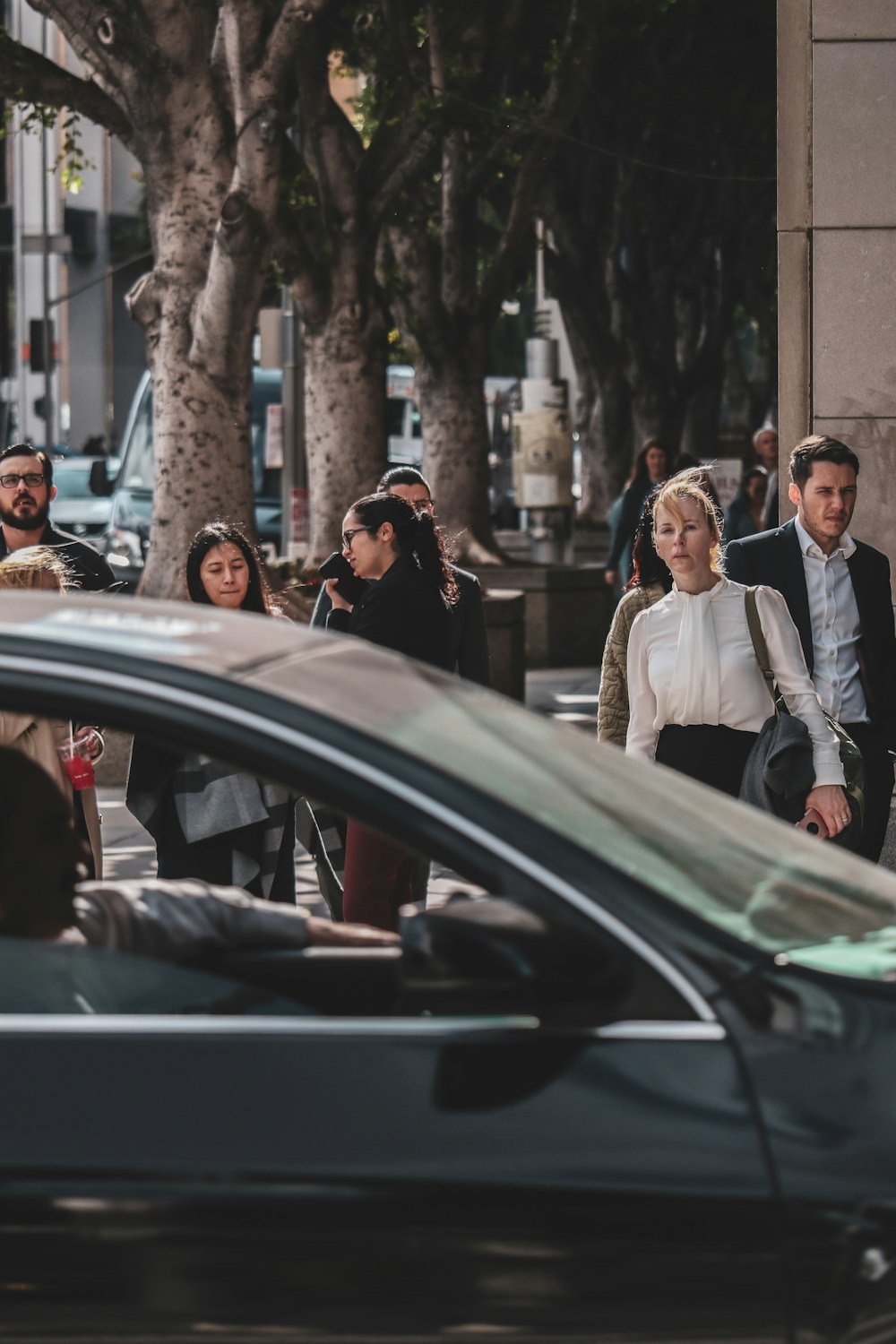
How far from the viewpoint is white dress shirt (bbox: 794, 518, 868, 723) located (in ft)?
20.8

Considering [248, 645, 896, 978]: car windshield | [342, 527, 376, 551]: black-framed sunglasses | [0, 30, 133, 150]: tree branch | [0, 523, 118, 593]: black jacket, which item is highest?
[0, 30, 133, 150]: tree branch

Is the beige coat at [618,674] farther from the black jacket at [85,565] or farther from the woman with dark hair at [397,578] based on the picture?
the black jacket at [85,565]

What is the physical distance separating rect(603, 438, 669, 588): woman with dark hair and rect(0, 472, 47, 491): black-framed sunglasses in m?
6.46

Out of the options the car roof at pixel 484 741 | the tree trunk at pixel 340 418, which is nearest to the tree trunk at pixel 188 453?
the tree trunk at pixel 340 418

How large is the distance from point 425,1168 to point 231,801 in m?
3.42

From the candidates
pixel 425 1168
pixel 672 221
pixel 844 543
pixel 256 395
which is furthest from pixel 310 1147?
pixel 672 221

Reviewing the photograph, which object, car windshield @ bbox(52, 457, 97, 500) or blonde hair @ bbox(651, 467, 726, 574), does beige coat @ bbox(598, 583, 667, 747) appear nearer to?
blonde hair @ bbox(651, 467, 726, 574)

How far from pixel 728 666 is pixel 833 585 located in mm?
890

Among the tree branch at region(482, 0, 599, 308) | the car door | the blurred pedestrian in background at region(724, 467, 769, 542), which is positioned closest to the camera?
the car door

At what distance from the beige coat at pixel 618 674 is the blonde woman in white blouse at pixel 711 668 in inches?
22.5

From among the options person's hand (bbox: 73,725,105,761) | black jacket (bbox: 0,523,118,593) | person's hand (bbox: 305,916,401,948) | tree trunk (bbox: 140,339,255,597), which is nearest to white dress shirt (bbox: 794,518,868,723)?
person's hand (bbox: 73,725,105,761)

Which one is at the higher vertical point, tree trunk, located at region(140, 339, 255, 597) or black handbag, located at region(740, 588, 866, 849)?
tree trunk, located at region(140, 339, 255, 597)

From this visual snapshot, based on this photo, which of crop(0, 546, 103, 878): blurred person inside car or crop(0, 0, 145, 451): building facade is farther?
crop(0, 0, 145, 451): building facade

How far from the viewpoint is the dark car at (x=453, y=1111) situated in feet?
7.93
